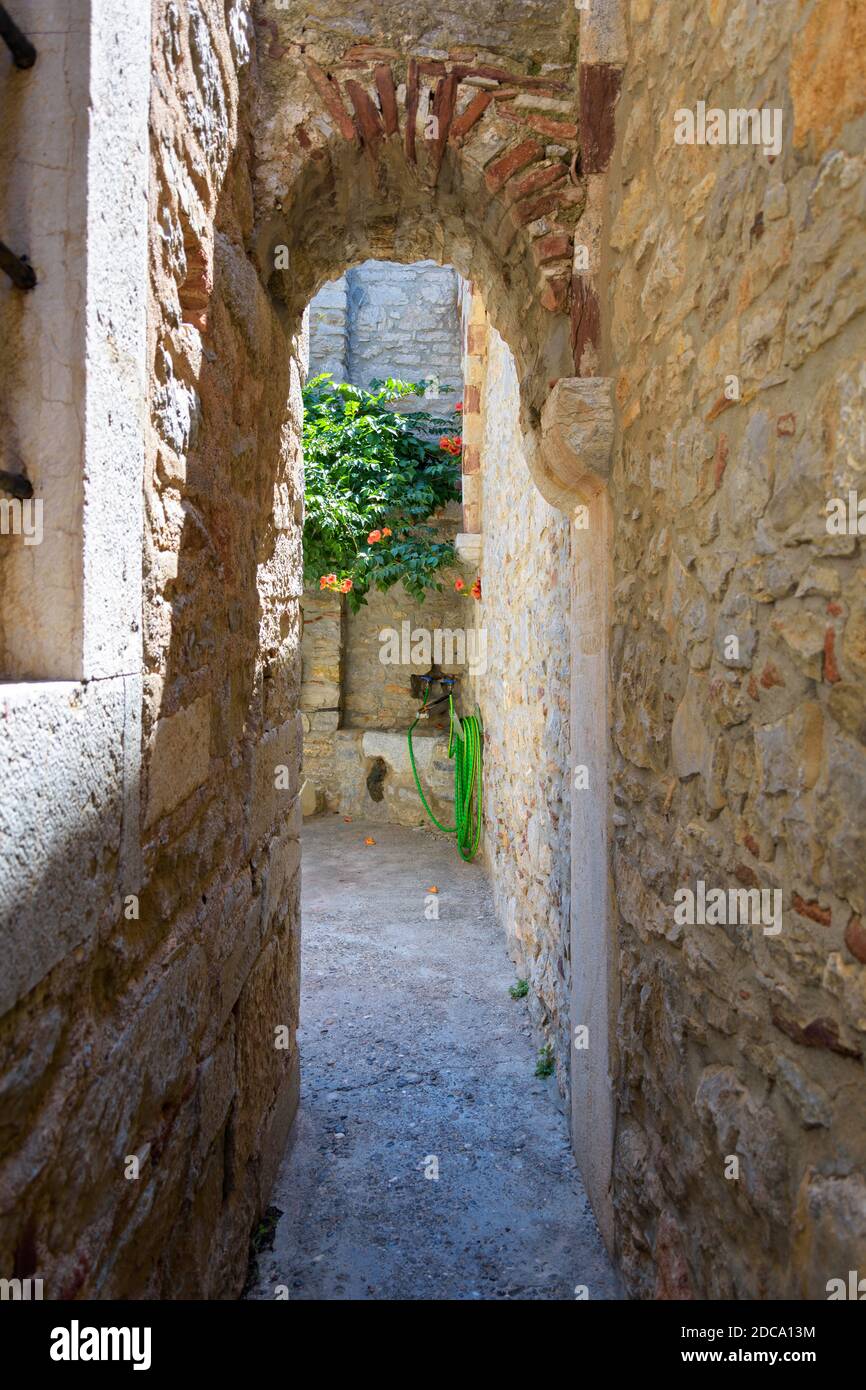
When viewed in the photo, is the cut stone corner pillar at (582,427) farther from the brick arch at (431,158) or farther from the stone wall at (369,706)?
the stone wall at (369,706)

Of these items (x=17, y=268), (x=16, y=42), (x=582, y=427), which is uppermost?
(x=16, y=42)

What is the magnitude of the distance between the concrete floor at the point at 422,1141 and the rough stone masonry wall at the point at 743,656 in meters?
0.43

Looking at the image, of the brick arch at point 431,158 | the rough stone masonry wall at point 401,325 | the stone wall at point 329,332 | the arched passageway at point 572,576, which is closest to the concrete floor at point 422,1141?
the arched passageway at point 572,576

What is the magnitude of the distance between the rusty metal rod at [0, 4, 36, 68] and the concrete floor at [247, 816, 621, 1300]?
243cm

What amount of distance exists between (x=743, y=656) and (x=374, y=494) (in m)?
6.12

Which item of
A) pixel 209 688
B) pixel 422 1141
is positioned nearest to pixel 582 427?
pixel 209 688

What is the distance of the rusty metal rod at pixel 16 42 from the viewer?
106 cm

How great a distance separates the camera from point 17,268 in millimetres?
1069

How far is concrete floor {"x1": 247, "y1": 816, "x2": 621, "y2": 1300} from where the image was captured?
217cm

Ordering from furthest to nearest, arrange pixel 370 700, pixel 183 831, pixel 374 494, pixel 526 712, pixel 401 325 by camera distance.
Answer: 1. pixel 401 325
2. pixel 370 700
3. pixel 374 494
4. pixel 526 712
5. pixel 183 831

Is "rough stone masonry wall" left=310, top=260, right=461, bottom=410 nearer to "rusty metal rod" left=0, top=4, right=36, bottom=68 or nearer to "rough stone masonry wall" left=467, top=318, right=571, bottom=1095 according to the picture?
"rough stone masonry wall" left=467, top=318, right=571, bottom=1095

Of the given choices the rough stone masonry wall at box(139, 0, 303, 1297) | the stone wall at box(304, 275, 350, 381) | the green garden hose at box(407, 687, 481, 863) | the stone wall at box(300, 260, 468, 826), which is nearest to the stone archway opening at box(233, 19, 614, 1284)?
the rough stone masonry wall at box(139, 0, 303, 1297)

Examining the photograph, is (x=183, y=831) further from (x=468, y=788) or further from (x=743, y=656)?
(x=468, y=788)
